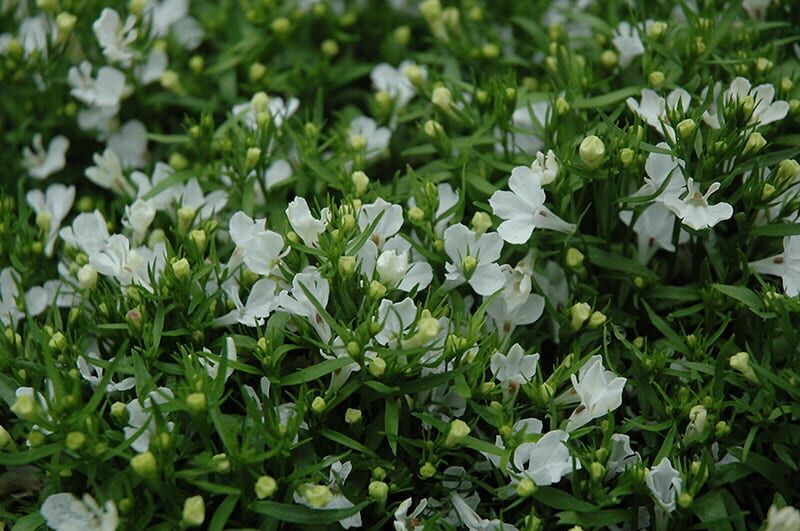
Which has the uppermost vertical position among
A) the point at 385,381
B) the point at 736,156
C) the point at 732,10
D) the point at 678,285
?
the point at 732,10

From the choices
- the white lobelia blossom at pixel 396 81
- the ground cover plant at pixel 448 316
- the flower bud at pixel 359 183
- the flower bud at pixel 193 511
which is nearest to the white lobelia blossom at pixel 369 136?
the ground cover plant at pixel 448 316

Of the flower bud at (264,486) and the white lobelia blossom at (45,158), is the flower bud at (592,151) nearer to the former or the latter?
the flower bud at (264,486)

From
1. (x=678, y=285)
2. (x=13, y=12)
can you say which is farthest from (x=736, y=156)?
(x=13, y=12)

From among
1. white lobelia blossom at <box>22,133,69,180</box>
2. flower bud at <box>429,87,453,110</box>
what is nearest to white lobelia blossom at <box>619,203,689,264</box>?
flower bud at <box>429,87,453,110</box>

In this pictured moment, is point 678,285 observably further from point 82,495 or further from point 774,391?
point 82,495

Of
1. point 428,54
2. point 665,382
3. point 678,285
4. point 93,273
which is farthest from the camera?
point 428,54

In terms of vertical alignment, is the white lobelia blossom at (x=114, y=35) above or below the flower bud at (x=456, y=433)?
above

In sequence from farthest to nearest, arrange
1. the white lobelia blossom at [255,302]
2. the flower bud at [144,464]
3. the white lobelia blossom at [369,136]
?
1. the white lobelia blossom at [369,136]
2. the white lobelia blossom at [255,302]
3. the flower bud at [144,464]
